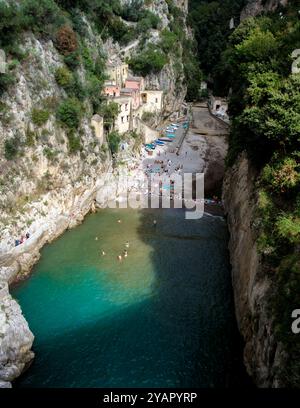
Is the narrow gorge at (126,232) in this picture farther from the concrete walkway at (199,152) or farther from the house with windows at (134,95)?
the house with windows at (134,95)

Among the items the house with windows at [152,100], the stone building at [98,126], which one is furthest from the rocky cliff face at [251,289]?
the house with windows at [152,100]

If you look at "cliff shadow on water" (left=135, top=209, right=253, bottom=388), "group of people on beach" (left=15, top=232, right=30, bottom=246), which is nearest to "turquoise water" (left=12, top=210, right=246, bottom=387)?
"cliff shadow on water" (left=135, top=209, right=253, bottom=388)

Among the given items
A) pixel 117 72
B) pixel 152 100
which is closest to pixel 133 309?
pixel 117 72

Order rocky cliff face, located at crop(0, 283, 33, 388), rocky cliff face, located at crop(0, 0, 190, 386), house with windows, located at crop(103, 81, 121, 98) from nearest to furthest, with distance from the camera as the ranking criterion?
1. rocky cliff face, located at crop(0, 283, 33, 388)
2. rocky cliff face, located at crop(0, 0, 190, 386)
3. house with windows, located at crop(103, 81, 121, 98)

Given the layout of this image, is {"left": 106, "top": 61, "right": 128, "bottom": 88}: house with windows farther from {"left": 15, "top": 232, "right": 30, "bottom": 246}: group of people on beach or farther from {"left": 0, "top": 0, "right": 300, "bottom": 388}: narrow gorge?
{"left": 15, "top": 232, "right": 30, "bottom": 246}: group of people on beach

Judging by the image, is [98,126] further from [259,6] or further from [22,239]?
[259,6]
